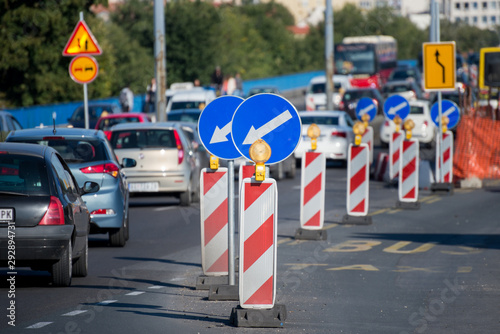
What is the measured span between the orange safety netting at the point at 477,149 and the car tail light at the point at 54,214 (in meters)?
16.1

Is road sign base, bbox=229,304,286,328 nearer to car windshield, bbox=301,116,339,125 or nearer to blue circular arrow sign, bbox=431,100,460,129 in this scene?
blue circular arrow sign, bbox=431,100,460,129

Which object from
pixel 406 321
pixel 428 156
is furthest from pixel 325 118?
pixel 406 321

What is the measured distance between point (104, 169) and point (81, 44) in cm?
735

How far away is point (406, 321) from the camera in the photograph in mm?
8844

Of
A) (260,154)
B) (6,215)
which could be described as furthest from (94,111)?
(260,154)

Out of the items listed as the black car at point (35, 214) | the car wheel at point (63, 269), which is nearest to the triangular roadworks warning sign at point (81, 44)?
the black car at point (35, 214)

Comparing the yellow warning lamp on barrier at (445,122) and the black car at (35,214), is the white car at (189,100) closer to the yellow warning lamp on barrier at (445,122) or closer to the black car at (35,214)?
the yellow warning lamp on barrier at (445,122)

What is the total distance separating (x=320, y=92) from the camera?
55.8 meters

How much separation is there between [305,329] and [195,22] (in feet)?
224

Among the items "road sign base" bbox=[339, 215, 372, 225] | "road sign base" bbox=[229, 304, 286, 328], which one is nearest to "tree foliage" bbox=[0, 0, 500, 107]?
"road sign base" bbox=[339, 215, 372, 225]

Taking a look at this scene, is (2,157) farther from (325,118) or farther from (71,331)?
(325,118)

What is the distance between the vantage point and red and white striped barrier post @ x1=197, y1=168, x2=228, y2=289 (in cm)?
1098

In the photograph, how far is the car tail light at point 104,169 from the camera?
14.7 metres

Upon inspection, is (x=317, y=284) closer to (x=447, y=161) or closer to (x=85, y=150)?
(x=85, y=150)
